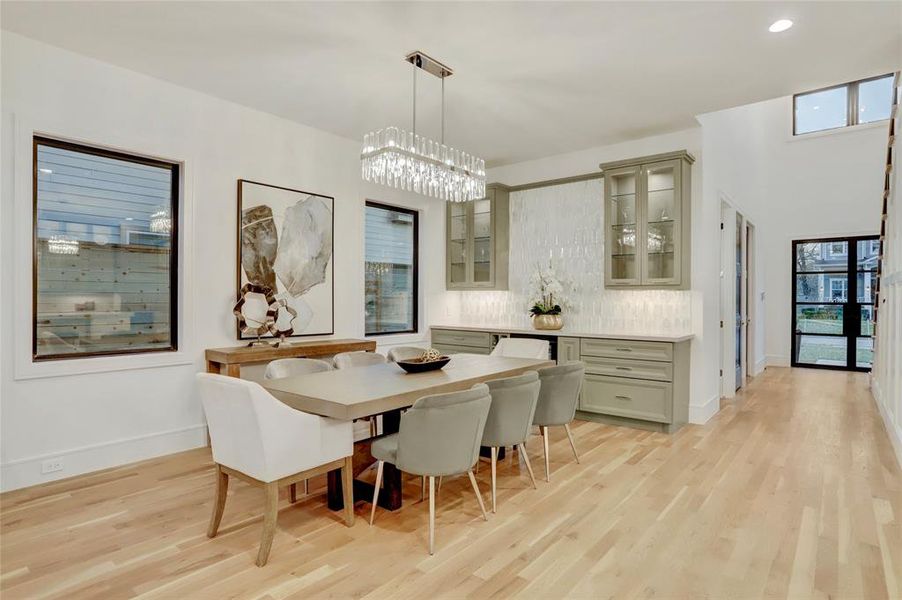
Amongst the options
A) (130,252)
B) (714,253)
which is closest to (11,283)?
Result: (130,252)

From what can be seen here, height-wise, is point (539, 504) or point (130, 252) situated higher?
point (130, 252)

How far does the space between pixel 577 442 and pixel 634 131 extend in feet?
10.3

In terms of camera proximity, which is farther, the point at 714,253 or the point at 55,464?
the point at 714,253

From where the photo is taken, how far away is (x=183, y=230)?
4098 millimetres

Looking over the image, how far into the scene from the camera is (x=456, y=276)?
6.51 meters

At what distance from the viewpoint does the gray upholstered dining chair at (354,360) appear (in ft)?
13.0

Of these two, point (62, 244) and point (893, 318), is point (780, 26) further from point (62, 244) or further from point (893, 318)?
point (62, 244)

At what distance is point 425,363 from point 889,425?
14.2ft

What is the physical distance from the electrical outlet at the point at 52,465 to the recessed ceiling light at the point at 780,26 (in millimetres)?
5466

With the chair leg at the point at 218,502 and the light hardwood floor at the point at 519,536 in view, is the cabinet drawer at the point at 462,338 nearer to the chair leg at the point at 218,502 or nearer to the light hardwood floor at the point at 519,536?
the light hardwood floor at the point at 519,536

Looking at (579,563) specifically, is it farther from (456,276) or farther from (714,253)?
(456,276)

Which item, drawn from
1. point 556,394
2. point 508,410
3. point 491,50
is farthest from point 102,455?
point 491,50

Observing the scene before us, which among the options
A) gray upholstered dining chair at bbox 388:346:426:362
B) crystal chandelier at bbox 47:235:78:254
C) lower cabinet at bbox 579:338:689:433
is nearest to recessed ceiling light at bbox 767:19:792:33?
lower cabinet at bbox 579:338:689:433

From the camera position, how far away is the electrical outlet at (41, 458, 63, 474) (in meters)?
3.40
